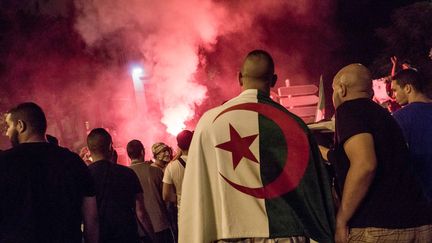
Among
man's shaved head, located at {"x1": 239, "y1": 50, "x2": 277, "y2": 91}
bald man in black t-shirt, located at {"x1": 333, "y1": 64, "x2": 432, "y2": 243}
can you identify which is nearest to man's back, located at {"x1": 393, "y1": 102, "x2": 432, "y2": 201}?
bald man in black t-shirt, located at {"x1": 333, "y1": 64, "x2": 432, "y2": 243}

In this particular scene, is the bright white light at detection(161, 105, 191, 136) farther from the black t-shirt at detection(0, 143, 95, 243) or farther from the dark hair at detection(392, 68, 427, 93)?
the black t-shirt at detection(0, 143, 95, 243)

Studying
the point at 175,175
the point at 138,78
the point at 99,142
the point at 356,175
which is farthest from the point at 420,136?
the point at 138,78

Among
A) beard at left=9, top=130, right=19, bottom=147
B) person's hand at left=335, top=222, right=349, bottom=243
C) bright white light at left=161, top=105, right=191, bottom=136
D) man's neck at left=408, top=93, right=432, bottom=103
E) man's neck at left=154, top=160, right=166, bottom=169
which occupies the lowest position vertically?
person's hand at left=335, top=222, right=349, bottom=243

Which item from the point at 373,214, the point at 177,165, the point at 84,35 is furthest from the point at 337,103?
the point at 84,35

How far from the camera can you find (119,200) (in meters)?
5.04

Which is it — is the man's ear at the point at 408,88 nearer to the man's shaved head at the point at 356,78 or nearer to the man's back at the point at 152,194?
the man's shaved head at the point at 356,78

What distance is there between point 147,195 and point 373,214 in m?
4.11

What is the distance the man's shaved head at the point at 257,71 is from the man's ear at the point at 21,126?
176cm

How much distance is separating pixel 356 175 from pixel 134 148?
3.98 meters

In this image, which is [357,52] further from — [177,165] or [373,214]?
[373,214]

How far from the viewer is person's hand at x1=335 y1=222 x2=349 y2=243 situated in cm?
336

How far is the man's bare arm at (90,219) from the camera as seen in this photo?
161 inches

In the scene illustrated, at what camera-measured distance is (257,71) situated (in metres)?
3.28

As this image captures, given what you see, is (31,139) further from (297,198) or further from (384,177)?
(384,177)
